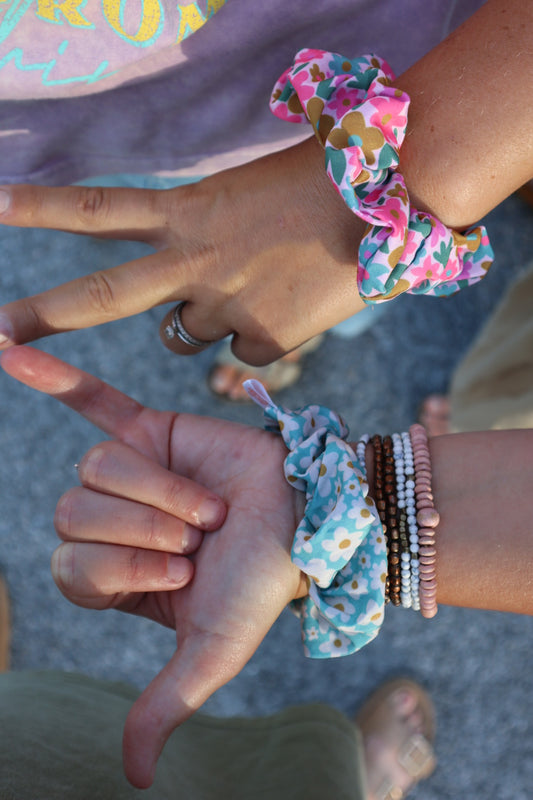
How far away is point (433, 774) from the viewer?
1411 millimetres

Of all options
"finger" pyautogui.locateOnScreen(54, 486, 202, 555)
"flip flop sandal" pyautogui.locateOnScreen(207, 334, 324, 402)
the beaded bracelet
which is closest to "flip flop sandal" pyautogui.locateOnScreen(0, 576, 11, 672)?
"flip flop sandal" pyautogui.locateOnScreen(207, 334, 324, 402)

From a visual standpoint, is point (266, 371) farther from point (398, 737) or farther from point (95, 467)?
point (398, 737)

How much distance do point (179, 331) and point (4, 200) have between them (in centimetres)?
30

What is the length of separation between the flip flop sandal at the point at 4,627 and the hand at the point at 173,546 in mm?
778

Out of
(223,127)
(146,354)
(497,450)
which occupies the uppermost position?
(223,127)

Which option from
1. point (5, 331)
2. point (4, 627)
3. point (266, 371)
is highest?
point (5, 331)

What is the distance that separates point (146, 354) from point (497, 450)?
3.24 ft

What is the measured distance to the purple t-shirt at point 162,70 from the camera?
702 millimetres

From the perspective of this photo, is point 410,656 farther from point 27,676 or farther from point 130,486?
point 130,486

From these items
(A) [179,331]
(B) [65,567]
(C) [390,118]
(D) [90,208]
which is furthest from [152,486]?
(C) [390,118]

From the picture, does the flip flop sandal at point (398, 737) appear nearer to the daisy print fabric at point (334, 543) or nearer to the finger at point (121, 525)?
the daisy print fabric at point (334, 543)

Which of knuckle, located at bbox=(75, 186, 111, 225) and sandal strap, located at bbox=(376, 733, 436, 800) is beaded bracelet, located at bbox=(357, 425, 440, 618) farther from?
sandal strap, located at bbox=(376, 733, 436, 800)

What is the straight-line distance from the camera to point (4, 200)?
806mm

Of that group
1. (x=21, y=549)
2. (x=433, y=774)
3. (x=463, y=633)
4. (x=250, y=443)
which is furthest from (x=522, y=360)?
(x=21, y=549)
